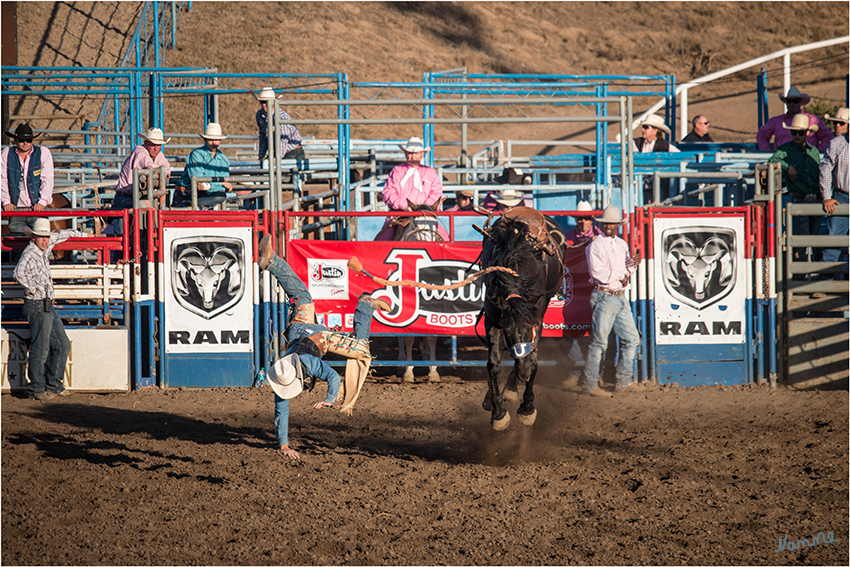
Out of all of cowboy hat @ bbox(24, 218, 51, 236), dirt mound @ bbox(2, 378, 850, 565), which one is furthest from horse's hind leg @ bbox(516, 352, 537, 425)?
cowboy hat @ bbox(24, 218, 51, 236)

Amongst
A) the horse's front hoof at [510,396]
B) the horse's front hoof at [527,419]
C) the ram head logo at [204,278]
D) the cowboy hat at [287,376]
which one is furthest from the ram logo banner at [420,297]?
the cowboy hat at [287,376]

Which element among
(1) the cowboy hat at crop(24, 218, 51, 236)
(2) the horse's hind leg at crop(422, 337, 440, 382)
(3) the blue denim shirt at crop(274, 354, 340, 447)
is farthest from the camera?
(2) the horse's hind leg at crop(422, 337, 440, 382)

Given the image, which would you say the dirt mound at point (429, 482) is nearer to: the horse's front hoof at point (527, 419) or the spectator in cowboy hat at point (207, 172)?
the horse's front hoof at point (527, 419)

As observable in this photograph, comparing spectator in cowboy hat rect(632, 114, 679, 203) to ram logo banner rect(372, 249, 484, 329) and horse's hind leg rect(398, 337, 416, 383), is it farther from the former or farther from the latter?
horse's hind leg rect(398, 337, 416, 383)

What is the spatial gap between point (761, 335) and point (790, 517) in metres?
4.57

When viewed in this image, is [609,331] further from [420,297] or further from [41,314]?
[41,314]

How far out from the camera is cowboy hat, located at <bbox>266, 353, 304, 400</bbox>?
5.98 metres

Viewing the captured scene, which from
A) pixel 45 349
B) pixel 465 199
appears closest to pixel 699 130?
pixel 465 199

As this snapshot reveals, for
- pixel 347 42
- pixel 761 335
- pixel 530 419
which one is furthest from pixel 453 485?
pixel 347 42

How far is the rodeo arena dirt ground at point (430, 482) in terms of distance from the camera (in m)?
4.72

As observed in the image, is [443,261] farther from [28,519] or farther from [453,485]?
[28,519]

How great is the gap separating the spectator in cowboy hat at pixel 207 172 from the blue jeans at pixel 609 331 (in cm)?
507

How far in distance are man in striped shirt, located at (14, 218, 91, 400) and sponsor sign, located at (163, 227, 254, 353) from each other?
46.9 inches

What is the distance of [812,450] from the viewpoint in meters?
6.61
